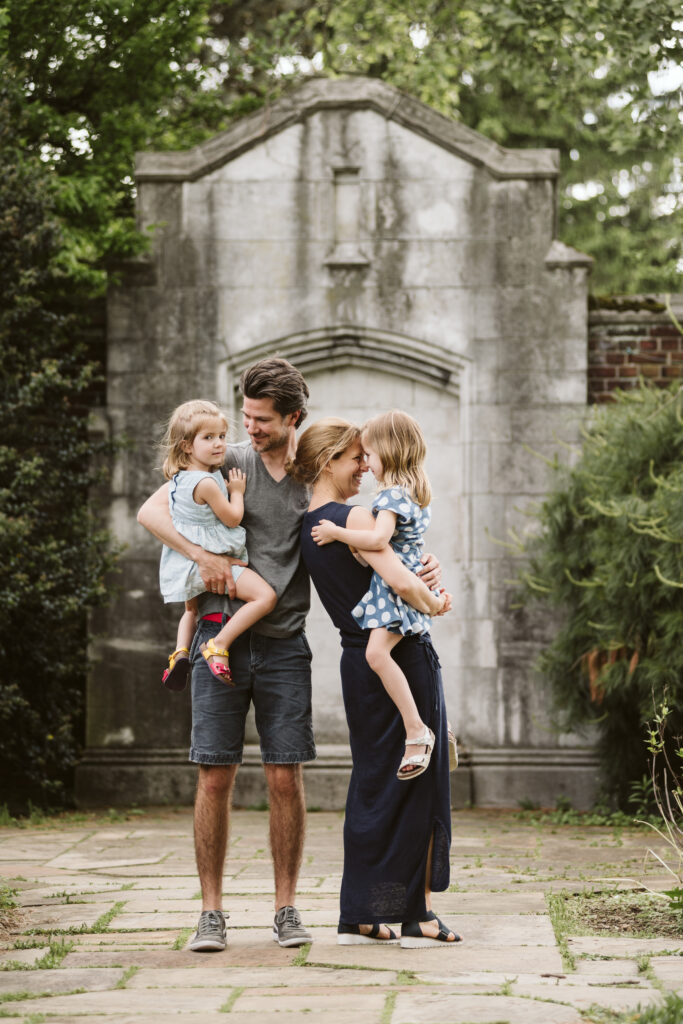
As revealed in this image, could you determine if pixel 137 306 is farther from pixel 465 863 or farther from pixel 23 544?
pixel 465 863

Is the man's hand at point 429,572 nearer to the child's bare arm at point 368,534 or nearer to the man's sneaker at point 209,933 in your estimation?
the child's bare arm at point 368,534

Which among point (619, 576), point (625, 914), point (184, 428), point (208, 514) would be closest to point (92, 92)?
point (619, 576)

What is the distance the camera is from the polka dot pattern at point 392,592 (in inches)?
168

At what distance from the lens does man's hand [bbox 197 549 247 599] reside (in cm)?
439

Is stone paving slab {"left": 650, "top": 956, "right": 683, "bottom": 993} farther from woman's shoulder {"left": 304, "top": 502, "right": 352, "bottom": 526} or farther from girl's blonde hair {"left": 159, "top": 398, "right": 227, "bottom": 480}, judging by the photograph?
girl's blonde hair {"left": 159, "top": 398, "right": 227, "bottom": 480}

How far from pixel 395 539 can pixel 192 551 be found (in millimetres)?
680

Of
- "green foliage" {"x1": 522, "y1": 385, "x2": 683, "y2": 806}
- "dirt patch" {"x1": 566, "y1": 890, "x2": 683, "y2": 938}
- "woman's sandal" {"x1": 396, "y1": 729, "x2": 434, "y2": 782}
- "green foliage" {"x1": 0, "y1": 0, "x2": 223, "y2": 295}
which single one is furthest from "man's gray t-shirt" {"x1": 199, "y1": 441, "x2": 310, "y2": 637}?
"green foliage" {"x1": 0, "y1": 0, "x2": 223, "y2": 295}

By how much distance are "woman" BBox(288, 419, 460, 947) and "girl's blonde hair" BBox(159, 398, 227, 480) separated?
38cm

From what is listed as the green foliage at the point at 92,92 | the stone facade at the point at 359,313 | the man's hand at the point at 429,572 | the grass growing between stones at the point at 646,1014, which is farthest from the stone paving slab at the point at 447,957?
the green foliage at the point at 92,92

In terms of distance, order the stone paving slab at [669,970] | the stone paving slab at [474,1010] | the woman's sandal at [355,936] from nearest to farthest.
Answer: the stone paving slab at [474,1010]
the stone paving slab at [669,970]
the woman's sandal at [355,936]

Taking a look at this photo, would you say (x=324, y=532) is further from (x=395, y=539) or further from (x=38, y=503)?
(x=38, y=503)

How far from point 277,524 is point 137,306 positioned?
430cm

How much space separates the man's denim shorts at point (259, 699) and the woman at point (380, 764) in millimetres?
170

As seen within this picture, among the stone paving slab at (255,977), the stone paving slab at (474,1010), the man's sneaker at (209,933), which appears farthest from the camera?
the man's sneaker at (209,933)
